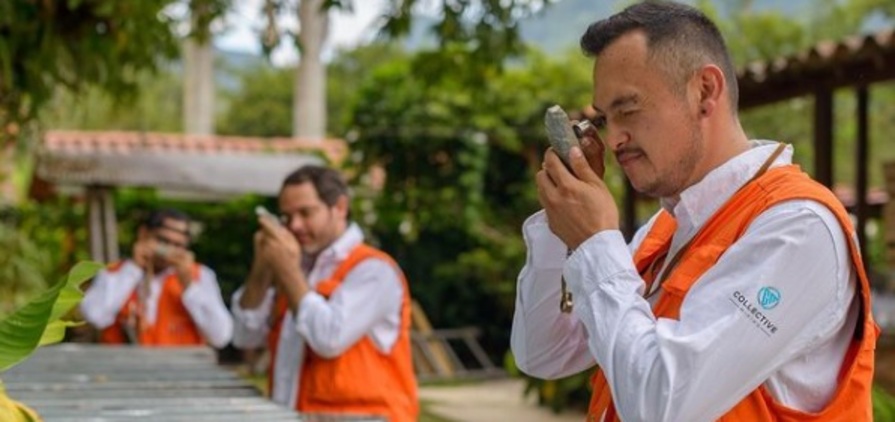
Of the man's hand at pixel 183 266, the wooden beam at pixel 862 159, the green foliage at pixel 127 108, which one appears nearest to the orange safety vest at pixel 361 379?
the man's hand at pixel 183 266

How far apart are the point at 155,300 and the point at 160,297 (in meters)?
0.03

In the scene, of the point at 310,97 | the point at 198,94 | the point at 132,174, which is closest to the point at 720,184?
the point at 132,174

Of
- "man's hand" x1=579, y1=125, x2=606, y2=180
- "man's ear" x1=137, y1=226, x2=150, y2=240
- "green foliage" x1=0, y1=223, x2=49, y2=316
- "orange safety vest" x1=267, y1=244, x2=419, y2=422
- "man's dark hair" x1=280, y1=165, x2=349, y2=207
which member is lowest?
"green foliage" x1=0, y1=223, x2=49, y2=316

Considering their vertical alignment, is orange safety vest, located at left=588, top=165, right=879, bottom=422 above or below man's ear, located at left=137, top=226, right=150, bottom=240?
above

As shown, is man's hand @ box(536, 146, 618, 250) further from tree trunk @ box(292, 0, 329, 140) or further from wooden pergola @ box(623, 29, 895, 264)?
tree trunk @ box(292, 0, 329, 140)

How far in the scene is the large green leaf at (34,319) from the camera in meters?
2.78

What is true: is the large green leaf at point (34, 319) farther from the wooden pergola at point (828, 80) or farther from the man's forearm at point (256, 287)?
the wooden pergola at point (828, 80)

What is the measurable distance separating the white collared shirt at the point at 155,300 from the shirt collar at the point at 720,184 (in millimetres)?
4519

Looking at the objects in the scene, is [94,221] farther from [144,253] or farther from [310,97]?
[310,97]

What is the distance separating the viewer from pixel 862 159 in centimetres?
1095

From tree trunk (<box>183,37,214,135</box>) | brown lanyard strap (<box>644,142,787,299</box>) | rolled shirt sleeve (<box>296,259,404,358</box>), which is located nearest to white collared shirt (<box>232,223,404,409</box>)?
rolled shirt sleeve (<box>296,259,404,358</box>)

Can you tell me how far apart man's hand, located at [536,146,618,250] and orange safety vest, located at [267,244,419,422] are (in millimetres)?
2402

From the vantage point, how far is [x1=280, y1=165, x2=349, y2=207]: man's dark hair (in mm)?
5207

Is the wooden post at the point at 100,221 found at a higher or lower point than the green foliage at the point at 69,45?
lower
